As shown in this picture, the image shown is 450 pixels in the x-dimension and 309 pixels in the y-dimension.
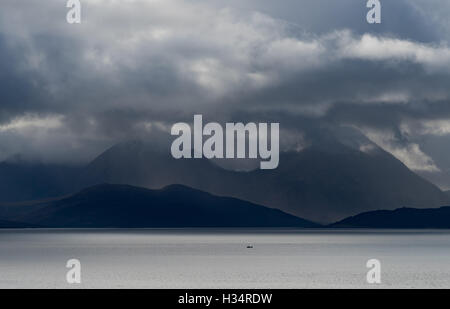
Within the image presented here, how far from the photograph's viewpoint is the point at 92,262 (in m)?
156
